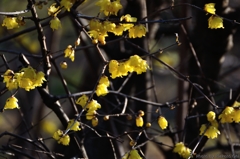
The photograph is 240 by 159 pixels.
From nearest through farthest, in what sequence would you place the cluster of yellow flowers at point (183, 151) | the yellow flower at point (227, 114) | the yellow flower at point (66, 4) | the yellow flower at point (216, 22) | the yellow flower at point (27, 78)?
the yellow flower at point (66, 4) → the yellow flower at point (27, 78) → the yellow flower at point (216, 22) → the yellow flower at point (227, 114) → the cluster of yellow flowers at point (183, 151)

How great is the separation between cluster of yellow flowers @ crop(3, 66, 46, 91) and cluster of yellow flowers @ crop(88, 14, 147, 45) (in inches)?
11.2

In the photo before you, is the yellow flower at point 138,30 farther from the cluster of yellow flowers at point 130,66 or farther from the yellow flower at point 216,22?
the yellow flower at point 216,22

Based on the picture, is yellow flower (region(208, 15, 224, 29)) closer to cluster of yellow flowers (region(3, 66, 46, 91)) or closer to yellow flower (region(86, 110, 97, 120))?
yellow flower (region(86, 110, 97, 120))

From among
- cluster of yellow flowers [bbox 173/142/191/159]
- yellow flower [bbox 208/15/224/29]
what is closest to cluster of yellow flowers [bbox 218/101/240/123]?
cluster of yellow flowers [bbox 173/142/191/159]

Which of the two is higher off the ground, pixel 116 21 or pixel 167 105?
pixel 116 21

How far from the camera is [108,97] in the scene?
330cm

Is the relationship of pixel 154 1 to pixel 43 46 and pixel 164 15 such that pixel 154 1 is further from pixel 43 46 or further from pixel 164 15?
pixel 43 46

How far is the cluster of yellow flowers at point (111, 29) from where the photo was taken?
1.79 metres

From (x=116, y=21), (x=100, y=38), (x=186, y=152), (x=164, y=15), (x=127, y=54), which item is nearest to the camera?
(x=116, y=21)

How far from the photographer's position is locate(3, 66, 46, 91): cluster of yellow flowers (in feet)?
6.05

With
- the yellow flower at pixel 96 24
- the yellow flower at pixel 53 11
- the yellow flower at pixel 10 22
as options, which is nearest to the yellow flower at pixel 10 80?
the yellow flower at pixel 10 22

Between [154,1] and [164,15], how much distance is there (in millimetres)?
977

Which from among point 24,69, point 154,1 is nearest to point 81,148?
point 24,69

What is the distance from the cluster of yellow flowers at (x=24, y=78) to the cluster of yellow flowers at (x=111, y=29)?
0.94 ft
